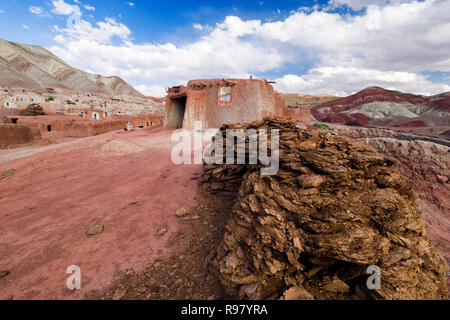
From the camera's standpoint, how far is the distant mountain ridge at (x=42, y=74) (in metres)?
52.2

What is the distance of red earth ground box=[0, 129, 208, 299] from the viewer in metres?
2.88

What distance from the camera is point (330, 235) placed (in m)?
2.17

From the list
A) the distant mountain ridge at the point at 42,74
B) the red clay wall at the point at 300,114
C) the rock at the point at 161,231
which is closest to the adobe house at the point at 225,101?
the red clay wall at the point at 300,114

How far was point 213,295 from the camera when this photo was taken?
2.46m

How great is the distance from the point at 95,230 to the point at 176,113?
12.1 metres

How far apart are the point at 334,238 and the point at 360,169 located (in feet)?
3.97

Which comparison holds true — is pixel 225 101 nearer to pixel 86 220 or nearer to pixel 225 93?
pixel 225 93

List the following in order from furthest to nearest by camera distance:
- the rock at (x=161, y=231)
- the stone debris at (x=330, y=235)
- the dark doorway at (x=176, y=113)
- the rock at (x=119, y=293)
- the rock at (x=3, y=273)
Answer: the dark doorway at (x=176, y=113) < the rock at (x=161, y=231) < the rock at (x=3, y=273) < the rock at (x=119, y=293) < the stone debris at (x=330, y=235)

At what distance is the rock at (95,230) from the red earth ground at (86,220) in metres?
0.08

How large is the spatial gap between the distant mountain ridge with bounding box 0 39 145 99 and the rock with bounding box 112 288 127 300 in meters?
69.9

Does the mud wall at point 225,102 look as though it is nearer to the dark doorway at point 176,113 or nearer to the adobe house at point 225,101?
the adobe house at point 225,101

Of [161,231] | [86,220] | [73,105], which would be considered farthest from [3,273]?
[73,105]

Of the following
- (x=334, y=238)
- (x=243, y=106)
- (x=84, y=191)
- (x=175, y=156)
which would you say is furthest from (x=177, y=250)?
(x=243, y=106)

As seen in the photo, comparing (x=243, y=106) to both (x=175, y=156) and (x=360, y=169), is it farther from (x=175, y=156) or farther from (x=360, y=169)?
(x=360, y=169)
